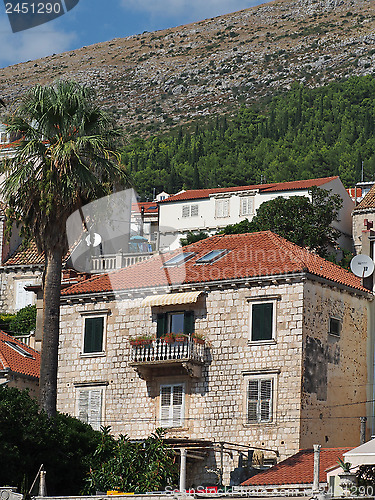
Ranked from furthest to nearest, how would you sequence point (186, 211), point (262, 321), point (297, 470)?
1. point (186, 211)
2. point (262, 321)
3. point (297, 470)

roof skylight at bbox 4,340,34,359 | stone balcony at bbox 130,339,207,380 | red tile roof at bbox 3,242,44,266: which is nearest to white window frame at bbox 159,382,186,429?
stone balcony at bbox 130,339,207,380

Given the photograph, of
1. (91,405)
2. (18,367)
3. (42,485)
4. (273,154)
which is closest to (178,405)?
(91,405)

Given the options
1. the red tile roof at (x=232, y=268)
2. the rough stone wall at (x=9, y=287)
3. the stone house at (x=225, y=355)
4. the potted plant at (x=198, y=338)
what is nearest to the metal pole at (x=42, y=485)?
the stone house at (x=225, y=355)

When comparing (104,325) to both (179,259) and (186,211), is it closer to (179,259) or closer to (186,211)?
(179,259)

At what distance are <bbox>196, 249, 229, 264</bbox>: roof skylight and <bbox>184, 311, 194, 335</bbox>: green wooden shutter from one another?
9.87ft

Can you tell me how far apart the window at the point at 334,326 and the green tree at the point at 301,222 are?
125 ft

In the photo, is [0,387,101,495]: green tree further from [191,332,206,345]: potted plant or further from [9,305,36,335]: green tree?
[9,305,36,335]: green tree

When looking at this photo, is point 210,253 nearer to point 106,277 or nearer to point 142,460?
point 106,277

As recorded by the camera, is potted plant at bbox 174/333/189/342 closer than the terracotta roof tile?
Yes

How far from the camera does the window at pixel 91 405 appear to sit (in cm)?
4659

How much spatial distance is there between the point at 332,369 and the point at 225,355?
14.2 ft

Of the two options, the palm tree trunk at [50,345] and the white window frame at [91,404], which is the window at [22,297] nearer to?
the white window frame at [91,404]

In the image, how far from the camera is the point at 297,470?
38.6m

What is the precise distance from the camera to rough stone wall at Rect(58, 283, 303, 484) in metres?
42.9
